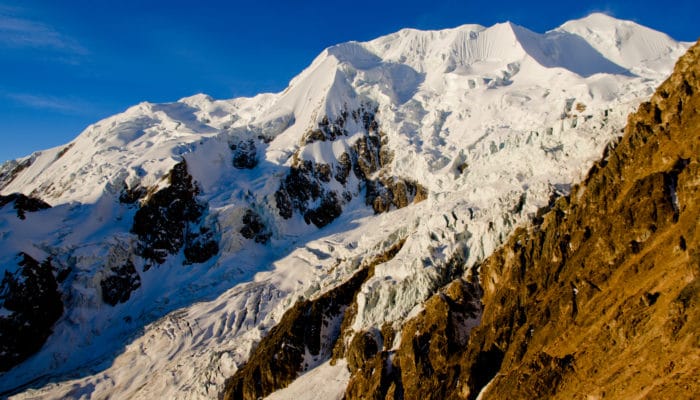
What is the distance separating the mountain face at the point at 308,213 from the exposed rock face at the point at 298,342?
0.30 meters

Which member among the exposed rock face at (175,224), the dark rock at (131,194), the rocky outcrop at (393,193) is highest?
the dark rock at (131,194)

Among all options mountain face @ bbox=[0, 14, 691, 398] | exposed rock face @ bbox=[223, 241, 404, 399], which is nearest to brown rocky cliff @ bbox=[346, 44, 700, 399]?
mountain face @ bbox=[0, 14, 691, 398]

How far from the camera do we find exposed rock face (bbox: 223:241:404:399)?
214 ft

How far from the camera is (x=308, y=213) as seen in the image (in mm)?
119000

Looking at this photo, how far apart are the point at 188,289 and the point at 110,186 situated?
3813 centimetres

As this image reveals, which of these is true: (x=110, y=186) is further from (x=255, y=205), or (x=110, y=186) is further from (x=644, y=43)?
(x=644, y=43)

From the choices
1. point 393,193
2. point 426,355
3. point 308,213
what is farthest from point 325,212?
point 426,355

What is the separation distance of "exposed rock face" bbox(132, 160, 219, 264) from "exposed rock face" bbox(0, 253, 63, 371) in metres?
20.2

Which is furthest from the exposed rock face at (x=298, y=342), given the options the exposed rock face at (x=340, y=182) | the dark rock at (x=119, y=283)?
the dark rock at (x=119, y=283)

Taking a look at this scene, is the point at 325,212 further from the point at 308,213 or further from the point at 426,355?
the point at 426,355

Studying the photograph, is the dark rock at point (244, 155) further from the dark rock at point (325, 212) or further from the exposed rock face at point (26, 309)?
the exposed rock face at point (26, 309)

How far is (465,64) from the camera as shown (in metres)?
158

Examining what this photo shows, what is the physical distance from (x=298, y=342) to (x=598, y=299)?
41.0 metres

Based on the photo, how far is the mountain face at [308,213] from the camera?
64.0 meters
